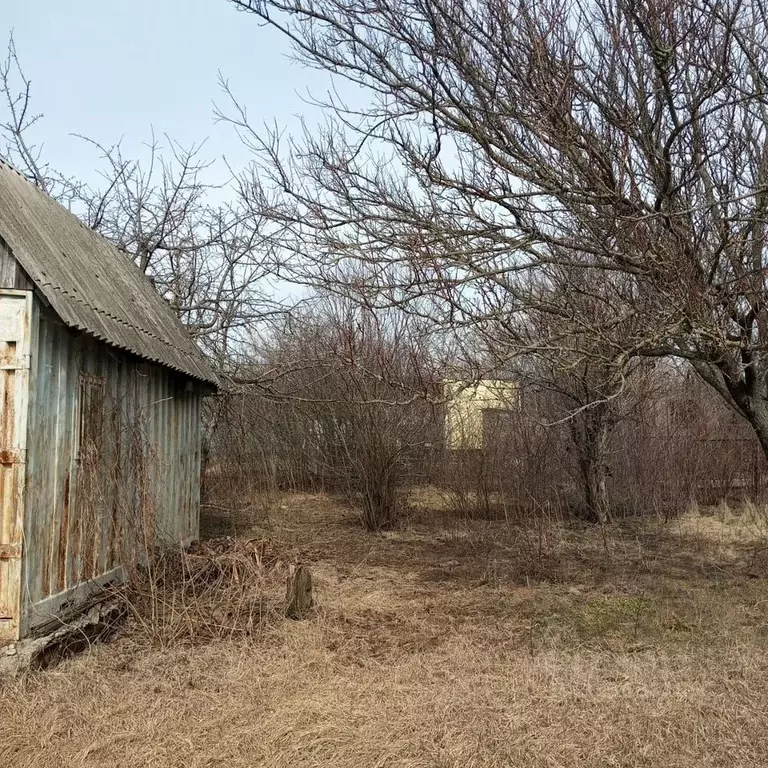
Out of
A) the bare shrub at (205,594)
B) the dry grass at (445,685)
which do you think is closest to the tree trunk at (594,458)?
the dry grass at (445,685)

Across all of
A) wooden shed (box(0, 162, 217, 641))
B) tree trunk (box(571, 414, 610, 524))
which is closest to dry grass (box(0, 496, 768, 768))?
wooden shed (box(0, 162, 217, 641))

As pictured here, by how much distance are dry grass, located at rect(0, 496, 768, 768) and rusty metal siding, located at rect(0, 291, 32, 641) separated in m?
0.60

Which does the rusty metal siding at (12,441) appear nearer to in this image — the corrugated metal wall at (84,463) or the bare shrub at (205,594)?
the corrugated metal wall at (84,463)

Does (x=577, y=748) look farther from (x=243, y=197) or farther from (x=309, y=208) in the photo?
(x=243, y=197)

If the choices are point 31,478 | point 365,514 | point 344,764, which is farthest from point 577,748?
point 365,514

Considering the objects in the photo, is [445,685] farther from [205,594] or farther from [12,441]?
[12,441]

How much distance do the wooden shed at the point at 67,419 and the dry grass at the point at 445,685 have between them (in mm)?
749

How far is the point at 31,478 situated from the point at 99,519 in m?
1.03

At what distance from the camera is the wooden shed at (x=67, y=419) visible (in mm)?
5180

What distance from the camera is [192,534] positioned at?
980 cm

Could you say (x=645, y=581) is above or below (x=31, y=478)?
below

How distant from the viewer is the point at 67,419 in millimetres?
5816

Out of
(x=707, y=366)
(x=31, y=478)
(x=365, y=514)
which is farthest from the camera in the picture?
(x=365, y=514)

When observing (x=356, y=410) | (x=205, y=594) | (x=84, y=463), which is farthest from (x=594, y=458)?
(x=84, y=463)
